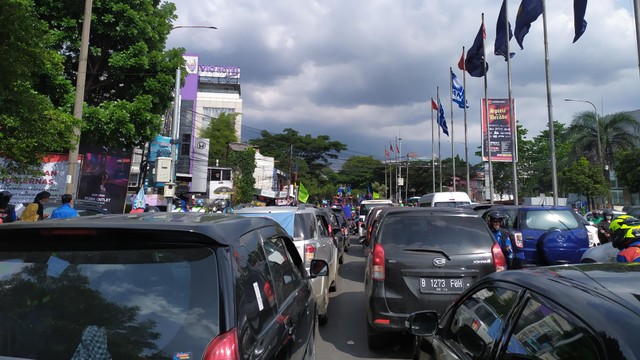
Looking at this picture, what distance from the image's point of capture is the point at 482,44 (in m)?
26.0

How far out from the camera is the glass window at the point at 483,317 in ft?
7.97

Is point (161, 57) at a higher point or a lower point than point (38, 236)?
higher

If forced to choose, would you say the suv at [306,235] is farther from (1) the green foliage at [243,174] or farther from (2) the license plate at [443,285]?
(1) the green foliage at [243,174]

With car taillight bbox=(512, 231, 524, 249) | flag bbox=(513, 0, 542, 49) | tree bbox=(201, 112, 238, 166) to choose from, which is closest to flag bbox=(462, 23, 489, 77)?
flag bbox=(513, 0, 542, 49)

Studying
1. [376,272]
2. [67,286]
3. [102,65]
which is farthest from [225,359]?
[102,65]

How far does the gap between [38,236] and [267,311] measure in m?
1.27

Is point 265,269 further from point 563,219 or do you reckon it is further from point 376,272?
point 563,219

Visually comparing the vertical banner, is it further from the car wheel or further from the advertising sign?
the car wheel

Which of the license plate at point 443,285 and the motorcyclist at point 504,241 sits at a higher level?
the motorcyclist at point 504,241

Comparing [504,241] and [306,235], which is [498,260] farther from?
[504,241]

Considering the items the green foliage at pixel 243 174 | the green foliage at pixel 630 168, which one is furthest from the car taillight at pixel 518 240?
the green foliage at pixel 243 174

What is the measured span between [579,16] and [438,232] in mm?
14929

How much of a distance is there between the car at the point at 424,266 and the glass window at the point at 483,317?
214 cm

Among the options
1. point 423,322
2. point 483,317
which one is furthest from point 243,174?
point 483,317
